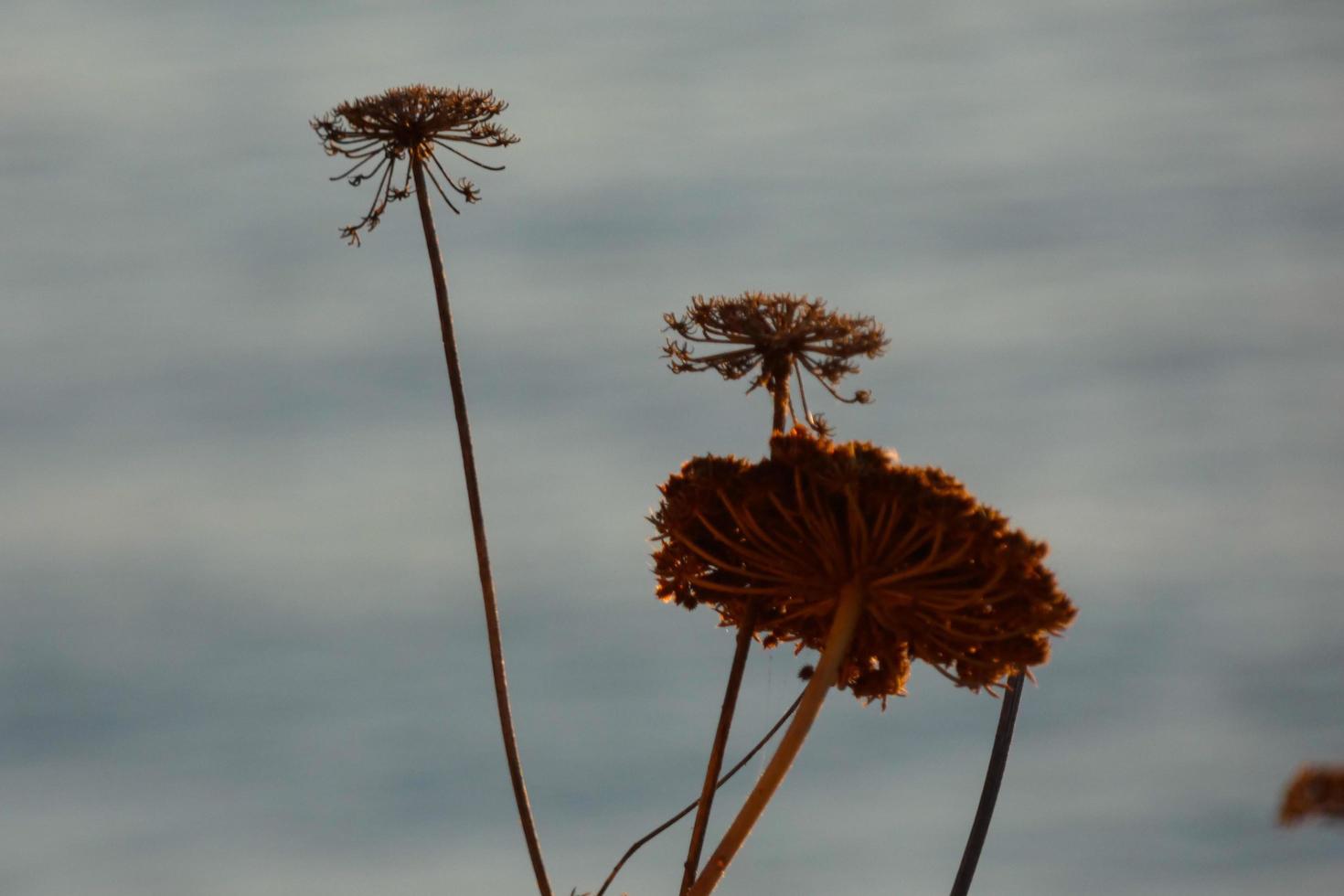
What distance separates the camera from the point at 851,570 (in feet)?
31.4

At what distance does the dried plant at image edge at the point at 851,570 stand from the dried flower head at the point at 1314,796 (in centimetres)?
469

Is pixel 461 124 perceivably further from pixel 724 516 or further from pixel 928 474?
pixel 928 474

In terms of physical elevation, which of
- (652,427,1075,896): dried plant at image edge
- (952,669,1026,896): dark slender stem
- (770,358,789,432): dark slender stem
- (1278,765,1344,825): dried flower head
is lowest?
(1278,765,1344,825): dried flower head

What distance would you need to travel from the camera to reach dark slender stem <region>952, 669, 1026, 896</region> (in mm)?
9859

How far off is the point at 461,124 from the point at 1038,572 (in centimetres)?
428

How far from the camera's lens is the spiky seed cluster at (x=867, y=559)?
9.05m

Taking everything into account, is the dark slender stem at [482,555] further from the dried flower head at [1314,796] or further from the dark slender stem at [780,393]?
the dried flower head at [1314,796]

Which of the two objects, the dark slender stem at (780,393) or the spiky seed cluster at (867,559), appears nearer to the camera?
the spiky seed cluster at (867,559)

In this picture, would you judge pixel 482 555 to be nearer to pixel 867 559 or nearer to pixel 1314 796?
pixel 867 559

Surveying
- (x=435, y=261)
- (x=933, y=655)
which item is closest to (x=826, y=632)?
(x=933, y=655)

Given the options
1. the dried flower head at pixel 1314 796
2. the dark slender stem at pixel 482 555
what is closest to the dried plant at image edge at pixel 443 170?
the dark slender stem at pixel 482 555

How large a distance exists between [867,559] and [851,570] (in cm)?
18

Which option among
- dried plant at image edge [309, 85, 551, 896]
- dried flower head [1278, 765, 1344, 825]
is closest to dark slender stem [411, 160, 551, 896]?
dried plant at image edge [309, 85, 551, 896]

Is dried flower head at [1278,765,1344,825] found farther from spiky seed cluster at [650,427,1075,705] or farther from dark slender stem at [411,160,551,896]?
dark slender stem at [411,160,551,896]
